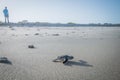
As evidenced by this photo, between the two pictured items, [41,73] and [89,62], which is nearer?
[41,73]

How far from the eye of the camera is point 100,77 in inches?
143

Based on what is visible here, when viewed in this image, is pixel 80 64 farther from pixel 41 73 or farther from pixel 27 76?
pixel 27 76

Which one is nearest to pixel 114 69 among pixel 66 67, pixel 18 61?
pixel 66 67

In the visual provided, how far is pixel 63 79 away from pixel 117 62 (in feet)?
7.43

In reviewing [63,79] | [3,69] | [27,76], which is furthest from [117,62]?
[3,69]

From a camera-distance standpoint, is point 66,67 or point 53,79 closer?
point 53,79

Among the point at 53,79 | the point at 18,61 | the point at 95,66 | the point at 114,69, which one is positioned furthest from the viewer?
the point at 18,61

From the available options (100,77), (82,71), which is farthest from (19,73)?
(100,77)

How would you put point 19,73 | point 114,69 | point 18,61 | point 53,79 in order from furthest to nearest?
point 18,61, point 114,69, point 19,73, point 53,79

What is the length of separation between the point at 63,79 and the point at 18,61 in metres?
1.99

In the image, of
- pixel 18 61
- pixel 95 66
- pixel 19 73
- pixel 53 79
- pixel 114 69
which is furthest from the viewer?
pixel 18 61

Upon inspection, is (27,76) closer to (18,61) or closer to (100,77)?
(18,61)

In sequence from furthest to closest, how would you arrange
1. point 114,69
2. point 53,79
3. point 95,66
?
1. point 95,66
2. point 114,69
3. point 53,79

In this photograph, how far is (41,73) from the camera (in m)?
3.84
